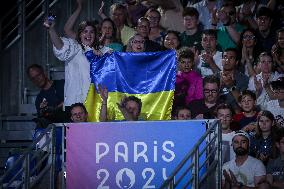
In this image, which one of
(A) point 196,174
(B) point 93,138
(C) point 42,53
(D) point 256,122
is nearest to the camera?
(A) point 196,174

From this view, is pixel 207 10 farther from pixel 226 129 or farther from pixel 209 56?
pixel 226 129

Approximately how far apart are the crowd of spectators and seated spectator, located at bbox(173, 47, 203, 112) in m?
0.02

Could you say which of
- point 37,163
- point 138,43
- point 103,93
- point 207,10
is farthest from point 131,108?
point 207,10

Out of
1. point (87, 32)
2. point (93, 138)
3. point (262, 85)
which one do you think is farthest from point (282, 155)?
point (87, 32)

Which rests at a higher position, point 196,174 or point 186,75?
point 186,75

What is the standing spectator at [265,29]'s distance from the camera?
11297mm

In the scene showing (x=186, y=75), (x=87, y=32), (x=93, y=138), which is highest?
(x=87, y=32)

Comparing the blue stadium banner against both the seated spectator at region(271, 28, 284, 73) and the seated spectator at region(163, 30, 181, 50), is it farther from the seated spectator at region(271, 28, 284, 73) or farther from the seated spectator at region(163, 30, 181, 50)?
the seated spectator at region(163, 30, 181, 50)

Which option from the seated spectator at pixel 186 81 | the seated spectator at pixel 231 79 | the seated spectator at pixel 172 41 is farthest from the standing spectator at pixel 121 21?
the seated spectator at pixel 231 79

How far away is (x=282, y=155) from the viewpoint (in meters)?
9.53

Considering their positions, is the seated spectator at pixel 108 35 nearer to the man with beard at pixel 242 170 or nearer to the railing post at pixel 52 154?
the man with beard at pixel 242 170

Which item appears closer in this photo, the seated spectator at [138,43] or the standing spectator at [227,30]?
the seated spectator at [138,43]

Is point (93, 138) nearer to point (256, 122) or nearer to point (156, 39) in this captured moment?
point (256, 122)

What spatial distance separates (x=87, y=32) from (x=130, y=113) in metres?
1.66
